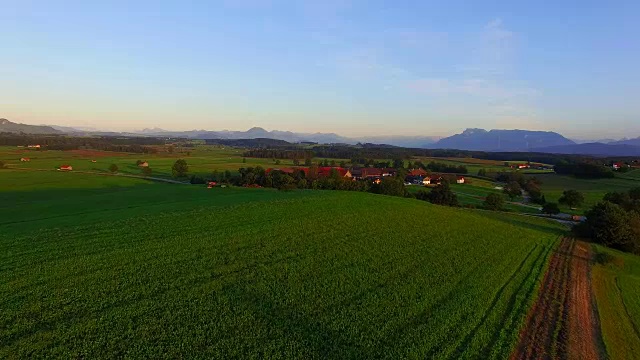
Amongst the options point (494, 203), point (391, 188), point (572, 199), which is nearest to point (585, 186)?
point (572, 199)

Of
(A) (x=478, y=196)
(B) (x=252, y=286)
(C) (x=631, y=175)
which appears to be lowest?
(A) (x=478, y=196)

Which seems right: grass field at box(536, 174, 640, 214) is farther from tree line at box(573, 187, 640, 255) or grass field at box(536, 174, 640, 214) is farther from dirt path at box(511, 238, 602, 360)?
dirt path at box(511, 238, 602, 360)

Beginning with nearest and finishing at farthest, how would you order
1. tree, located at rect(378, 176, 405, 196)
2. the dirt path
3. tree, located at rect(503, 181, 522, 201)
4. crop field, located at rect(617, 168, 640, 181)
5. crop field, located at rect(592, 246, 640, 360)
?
1. the dirt path
2. crop field, located at rect(592, 246, 640, 360)
3. tree, located at rect(378, 176, 405, 196)
4. tree, located at rect(503, 181, 522, 201)
5. crop field, located at rect(617, 168, 640, 181)

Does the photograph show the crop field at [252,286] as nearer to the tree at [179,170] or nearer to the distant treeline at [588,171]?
the tree at [179,170]

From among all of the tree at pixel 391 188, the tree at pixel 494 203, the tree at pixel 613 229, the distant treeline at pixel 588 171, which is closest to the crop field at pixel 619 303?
the tree at pixel 613 229

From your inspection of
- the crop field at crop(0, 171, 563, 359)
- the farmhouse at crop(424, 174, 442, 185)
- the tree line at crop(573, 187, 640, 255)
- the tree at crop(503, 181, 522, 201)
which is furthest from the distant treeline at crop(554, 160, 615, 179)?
the crop field at crop(0, 171, 563, 359)

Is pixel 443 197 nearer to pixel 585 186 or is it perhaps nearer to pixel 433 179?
pixel 433 179

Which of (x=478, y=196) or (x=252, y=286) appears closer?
(x=252, y=286)
